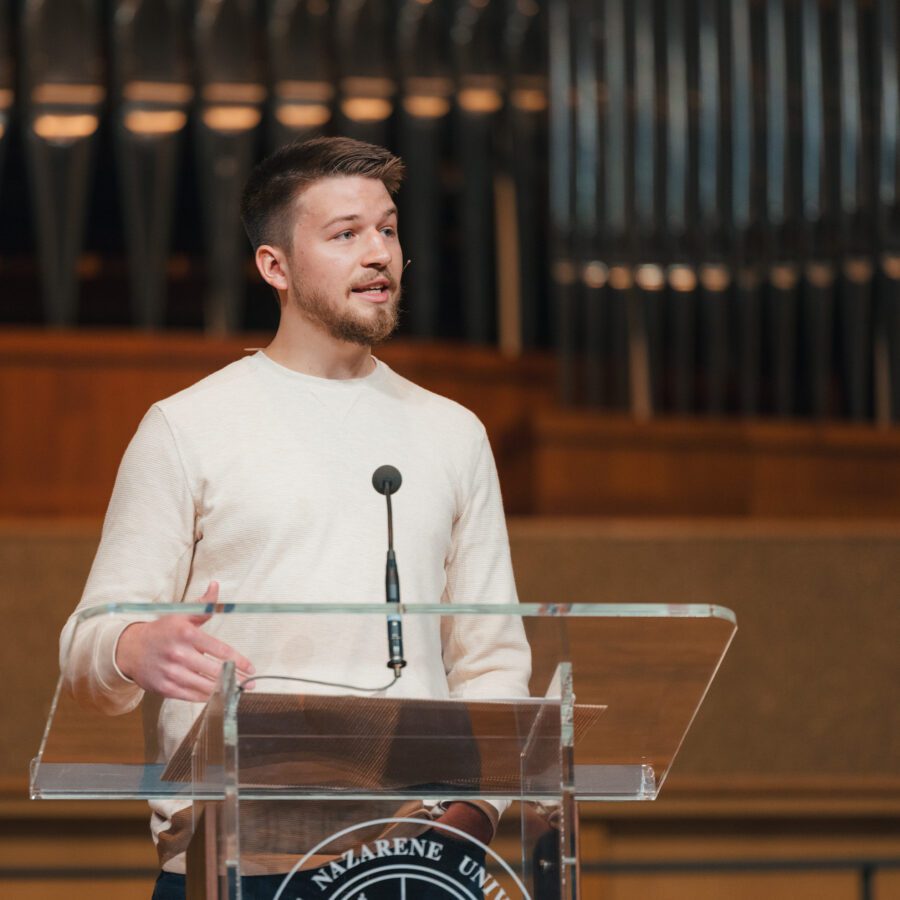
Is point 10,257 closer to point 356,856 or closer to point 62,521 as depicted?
point 62,521

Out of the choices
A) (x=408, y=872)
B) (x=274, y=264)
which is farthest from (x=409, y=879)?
(x=274, y=264)

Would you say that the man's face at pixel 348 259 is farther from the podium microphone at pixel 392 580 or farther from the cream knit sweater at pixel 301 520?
the podium microphone at pixel 392 580

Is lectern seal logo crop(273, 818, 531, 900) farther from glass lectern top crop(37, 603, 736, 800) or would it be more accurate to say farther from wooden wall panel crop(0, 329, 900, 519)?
wooden wall panel crop(0, 329, 900, 519)

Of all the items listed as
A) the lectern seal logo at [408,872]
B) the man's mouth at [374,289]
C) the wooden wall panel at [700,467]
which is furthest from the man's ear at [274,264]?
the wooden wall panel at [700,467]

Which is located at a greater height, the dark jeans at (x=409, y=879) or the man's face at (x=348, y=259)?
the man's face at (x=348, y=259)

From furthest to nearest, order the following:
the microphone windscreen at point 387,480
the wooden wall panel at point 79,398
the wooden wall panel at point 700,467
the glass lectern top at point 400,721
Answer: the wooden wall panel at point 700,467, the wooden wall panel at point 79,398, the microphone windscreen at point 387,480, the glass lectern top at point 400,721

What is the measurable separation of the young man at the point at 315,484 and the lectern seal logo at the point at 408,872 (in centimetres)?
20

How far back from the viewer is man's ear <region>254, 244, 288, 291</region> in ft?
7.04

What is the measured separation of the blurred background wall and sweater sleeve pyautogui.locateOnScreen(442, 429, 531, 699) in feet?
6.47

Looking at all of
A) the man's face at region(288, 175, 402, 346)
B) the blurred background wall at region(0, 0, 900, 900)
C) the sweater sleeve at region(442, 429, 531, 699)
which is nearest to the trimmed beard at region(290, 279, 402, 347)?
the man's face at region(288, 175, 402, 346)

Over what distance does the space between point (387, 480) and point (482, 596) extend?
0.31 metres

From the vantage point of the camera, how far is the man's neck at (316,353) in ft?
6.98

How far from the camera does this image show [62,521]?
164 inches

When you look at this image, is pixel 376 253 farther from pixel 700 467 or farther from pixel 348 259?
pixel 700 467
